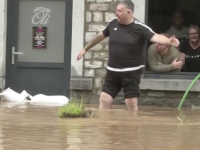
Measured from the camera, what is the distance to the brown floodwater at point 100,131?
653 centimetres

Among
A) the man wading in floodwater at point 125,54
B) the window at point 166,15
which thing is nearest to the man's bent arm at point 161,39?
the man wading in floodwater at point 125,54

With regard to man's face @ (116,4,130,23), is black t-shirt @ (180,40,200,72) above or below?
below

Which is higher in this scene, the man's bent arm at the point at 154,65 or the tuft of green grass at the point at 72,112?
the man's bent arm at the point at 154,65

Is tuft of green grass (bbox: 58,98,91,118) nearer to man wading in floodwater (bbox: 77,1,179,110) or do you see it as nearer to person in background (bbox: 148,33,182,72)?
man wading in floodwater (bbox: 77,1,179,110)

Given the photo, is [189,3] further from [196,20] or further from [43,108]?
[43,108]

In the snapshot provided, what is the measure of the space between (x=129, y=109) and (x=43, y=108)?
1.59m

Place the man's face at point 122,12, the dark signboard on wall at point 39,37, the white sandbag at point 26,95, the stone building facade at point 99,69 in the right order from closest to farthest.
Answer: the man's face at point 122,12 < the stone building facade at point 99,69 < the white sandbag at point 26,95 < the dark signboard on wall at point 39,37

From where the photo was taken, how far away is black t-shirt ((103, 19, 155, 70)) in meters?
9.23

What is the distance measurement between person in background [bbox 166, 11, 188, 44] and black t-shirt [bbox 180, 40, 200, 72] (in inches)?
5.4

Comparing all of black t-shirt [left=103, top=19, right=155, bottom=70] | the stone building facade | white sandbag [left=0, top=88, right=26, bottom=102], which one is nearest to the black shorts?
black t-shirt [left=103, top=19, right=155, bottom=70]

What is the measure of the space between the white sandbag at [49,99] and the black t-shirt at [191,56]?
239 cm

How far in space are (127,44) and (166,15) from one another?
8.28ft

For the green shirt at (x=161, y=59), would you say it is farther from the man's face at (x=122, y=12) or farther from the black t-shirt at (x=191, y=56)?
the man's face at (x=122, y=12)

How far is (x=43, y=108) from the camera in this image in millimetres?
10250
